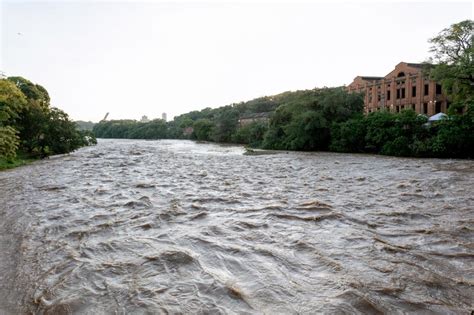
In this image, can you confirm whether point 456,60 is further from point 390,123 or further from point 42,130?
point 42,130

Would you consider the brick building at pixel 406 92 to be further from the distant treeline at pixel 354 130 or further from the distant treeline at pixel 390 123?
the distant treeline at pixel 354 130

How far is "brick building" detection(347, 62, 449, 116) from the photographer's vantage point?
47469 millimetres

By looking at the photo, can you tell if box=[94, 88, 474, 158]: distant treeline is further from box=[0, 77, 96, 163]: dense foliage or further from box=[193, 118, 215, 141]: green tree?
box=[193, 118, 215, 141]: green tree

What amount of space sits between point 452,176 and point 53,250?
15579 mm

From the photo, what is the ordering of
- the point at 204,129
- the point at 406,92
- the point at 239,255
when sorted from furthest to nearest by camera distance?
1. the point at 204,129
2. the point at 406,92
3. the point at 239,255

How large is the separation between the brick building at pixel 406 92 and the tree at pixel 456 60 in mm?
10026

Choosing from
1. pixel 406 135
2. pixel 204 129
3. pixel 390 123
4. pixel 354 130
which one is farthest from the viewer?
pixel 204 129

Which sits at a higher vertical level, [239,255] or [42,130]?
[42,130]

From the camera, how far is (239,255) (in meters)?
5.17

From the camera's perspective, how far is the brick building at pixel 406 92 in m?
47.5

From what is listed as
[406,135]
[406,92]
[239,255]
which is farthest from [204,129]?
[239,255]

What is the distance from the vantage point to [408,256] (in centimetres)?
497

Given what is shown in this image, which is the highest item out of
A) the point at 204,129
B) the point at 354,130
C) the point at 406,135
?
the point at 204,129

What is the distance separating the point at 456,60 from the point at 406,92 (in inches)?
719
